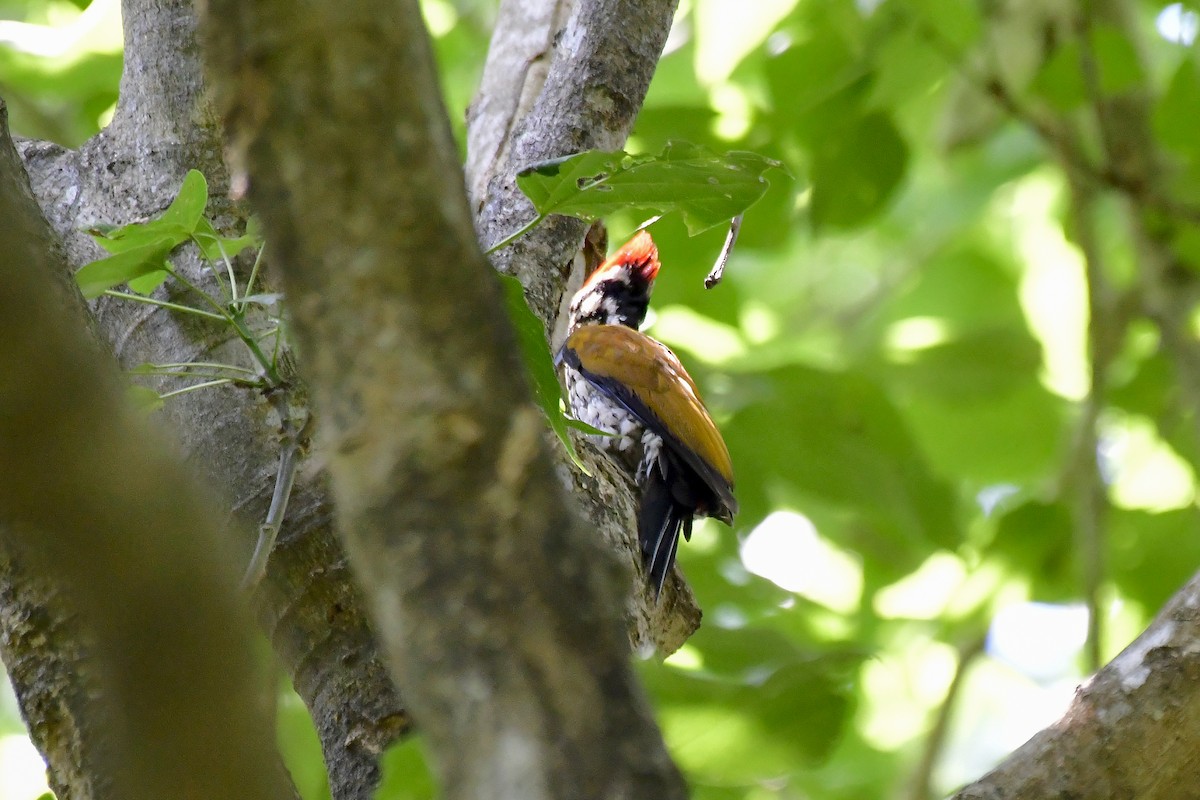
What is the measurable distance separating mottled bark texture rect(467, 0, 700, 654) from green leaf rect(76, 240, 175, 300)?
2.53 feet

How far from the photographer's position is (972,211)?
165 inches

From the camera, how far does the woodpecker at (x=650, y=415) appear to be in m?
3.34

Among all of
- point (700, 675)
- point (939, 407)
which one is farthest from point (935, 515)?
point (700, 675)

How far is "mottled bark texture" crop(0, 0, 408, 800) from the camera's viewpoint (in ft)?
3.88

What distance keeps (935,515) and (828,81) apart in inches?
45.7

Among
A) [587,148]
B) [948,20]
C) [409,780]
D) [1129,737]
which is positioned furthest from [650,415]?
[409,780]

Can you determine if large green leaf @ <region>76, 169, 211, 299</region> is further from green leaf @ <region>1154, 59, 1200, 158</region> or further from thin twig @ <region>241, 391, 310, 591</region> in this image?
green leaf @ <region>1154, 59, 1200, 158</region>

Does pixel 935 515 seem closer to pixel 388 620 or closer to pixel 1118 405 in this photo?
pixel 1118 405

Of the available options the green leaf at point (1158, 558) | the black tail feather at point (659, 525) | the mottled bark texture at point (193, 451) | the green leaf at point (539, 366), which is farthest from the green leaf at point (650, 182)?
the green leaf at point (1158, 558)

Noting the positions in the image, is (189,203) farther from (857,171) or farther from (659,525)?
(857,171)

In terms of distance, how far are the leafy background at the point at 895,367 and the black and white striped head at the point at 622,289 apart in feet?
1.44

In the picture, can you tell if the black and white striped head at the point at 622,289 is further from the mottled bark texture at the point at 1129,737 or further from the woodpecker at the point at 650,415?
the mottled bark texture at the point at 1129,737

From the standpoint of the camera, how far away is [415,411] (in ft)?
2.34

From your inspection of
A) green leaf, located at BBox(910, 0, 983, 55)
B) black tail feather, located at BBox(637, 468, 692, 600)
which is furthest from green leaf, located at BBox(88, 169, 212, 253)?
green leaf, located at BBox(910, 0, 983, 55)
